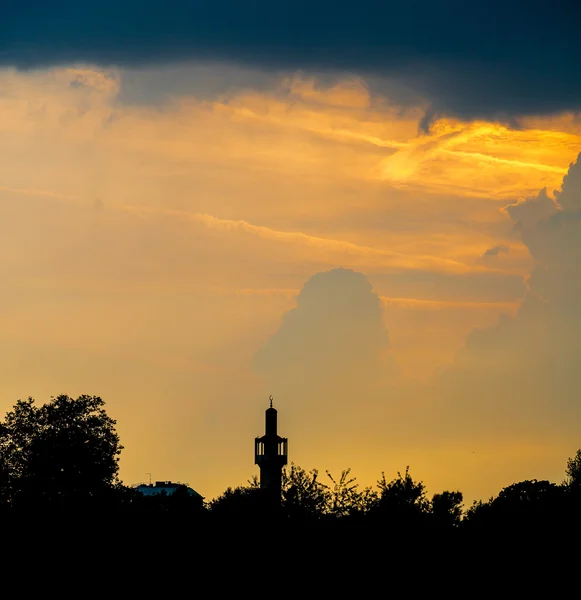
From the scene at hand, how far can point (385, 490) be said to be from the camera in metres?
89.1

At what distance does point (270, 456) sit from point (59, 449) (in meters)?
24.1

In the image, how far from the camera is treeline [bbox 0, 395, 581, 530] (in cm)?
6944

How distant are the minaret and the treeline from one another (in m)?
7.49

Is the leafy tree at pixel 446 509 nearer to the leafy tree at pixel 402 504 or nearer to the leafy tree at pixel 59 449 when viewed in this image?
the leafy tree at pixel 402 504

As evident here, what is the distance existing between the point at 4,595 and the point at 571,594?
1032 inches

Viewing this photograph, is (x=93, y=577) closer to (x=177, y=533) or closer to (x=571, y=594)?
(x=177, y=533)

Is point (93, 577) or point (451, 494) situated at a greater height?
point (451, 494)

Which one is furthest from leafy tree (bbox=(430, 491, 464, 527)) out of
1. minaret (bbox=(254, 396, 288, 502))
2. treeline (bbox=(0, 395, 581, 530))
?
minaret (bbox=(254, 396, 288, 502))

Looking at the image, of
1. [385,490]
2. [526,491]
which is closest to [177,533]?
[385,490]

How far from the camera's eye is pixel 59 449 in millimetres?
113438

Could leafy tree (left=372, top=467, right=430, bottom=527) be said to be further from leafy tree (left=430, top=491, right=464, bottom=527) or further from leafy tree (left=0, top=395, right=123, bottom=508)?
leafy tree (left=0, top=395, right=123, bottom=508)

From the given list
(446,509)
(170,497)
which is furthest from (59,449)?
(446,509)

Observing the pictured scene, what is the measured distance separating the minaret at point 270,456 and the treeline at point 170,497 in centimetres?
749

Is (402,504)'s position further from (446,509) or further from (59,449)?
(59,449)
